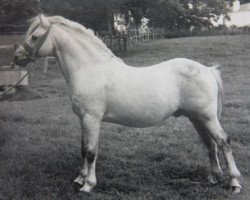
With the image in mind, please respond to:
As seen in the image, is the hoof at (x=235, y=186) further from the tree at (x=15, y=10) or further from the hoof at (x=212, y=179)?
the tree at (x=15, y=10)

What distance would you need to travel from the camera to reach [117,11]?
2983cm

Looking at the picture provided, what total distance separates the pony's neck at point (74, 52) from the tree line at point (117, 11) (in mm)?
5849

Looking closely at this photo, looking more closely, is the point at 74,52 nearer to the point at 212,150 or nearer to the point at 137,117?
the point at 137,117

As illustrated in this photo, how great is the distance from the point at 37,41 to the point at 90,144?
155cm

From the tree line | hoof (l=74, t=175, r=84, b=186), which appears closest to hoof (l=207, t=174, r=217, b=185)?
hoof (l=74, t=175, r=84, b=186)

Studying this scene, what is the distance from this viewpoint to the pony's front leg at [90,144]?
6078mm

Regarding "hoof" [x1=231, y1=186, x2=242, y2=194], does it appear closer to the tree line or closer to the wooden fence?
the tree line

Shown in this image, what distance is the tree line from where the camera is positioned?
61.5 ft

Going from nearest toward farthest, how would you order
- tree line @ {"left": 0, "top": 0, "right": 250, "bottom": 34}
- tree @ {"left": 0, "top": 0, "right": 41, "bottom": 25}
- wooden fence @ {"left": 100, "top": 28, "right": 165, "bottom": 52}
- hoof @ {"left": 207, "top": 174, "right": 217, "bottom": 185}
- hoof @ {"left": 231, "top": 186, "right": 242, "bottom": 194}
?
hoof @ {"left": 231, "top": 186, "right": 242, "bottom": 194}, hoof @ {"left": 207, "top": 174, "right": 217, "bottom": 185}, tree @ {"left": 0, "top": 0, "right": 41, "bottom": 25}, tree line @ {"left": 0, "top": 0, "right": 250, "bottom": 34}, wooden fence @ {"left": 100, "top": 28, "right": 165, "bottom": 52}

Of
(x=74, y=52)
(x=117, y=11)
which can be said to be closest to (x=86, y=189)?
(x=74, y=52)

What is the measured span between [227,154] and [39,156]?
328 centimetres

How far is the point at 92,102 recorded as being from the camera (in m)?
6.07

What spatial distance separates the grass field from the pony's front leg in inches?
6.4

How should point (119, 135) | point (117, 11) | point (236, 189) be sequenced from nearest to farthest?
1. point (236, 189)
2. point (119, 135)
3. point (117, 11)
